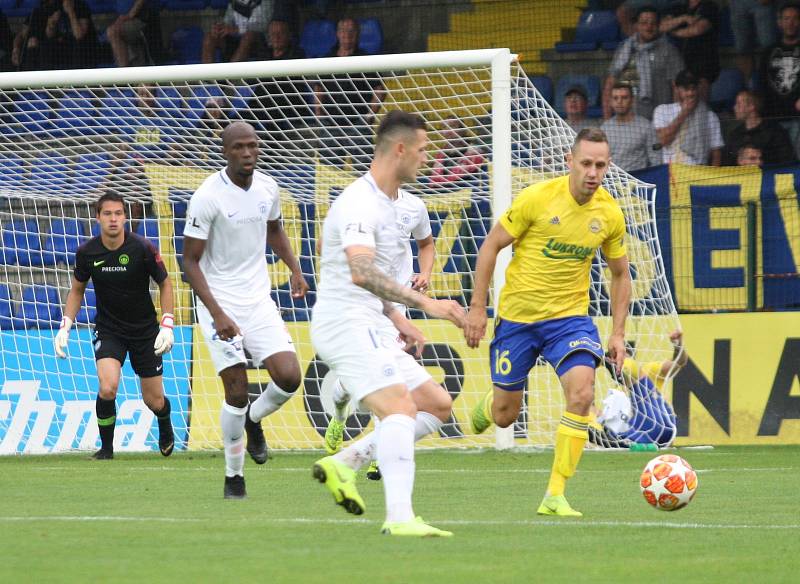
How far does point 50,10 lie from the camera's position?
2084 cm

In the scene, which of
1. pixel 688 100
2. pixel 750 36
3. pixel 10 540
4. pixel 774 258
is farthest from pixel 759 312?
pixel 10 540

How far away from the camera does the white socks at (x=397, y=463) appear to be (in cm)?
634

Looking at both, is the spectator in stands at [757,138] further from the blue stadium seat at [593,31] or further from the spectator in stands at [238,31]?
the spectator in stands at [238,31]

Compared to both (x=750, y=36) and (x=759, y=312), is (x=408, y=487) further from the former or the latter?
(x=750, y=36)

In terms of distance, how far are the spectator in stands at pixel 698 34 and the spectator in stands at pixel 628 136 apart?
103cm

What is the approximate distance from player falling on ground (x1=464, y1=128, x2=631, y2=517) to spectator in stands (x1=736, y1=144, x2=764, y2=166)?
27.1 ft

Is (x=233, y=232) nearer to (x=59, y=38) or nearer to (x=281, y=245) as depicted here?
(x=281, y=245)

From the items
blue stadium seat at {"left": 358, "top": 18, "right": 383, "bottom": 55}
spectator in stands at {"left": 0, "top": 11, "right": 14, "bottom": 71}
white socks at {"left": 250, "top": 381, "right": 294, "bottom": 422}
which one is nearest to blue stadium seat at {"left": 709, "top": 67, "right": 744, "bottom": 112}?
blue stadium seat at {"left": 358, "top": 18, "right": 383, "bottom": 55}

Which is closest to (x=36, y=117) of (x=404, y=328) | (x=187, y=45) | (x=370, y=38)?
(x=187, y=45)

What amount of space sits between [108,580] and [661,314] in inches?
356

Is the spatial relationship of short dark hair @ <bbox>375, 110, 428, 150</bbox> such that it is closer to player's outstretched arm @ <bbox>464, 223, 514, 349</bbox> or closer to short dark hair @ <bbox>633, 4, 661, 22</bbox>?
player's outstretched arm @ <bbox>464, 223, 514, 349</bbox>

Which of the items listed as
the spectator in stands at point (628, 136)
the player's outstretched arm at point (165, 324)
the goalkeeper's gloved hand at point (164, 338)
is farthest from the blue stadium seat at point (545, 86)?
the goalkeeper's gloved hand at point (164, 338)

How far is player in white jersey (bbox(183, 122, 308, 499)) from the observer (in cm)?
870

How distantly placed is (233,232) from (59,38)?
12.4 m
